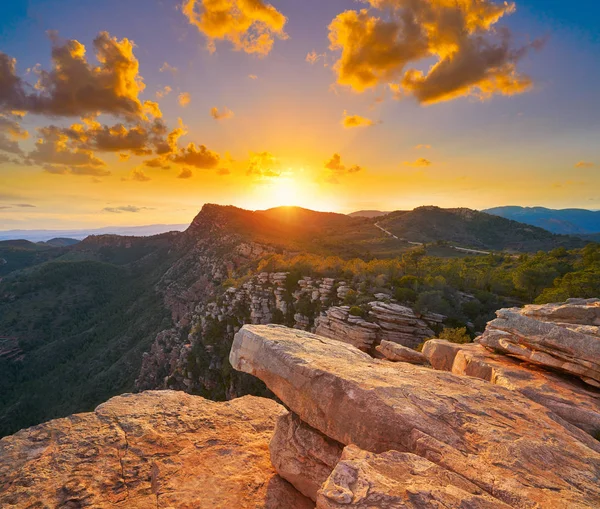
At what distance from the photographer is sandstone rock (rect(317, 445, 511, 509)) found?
16.3 ft

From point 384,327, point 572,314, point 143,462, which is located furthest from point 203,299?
point 572,314

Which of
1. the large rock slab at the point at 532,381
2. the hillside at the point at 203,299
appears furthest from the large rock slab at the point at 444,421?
the hillside at the point at 203,299

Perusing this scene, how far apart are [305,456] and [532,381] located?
10.7 meters

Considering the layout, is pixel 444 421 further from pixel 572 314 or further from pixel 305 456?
pixel 572 314

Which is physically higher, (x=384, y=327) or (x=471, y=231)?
(x=471, y=231)

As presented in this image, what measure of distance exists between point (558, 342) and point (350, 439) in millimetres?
11379

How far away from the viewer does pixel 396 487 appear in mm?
5309

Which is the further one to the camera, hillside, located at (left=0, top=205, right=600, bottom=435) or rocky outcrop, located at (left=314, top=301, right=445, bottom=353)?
hillside, located at (left=0, top=205, right=600, bottom=435)

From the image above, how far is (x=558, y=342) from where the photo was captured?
12.8 meters

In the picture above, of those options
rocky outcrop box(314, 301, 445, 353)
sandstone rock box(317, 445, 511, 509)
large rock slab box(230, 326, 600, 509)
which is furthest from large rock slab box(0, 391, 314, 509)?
rocky outcrop box(314, 301, 445, 353)

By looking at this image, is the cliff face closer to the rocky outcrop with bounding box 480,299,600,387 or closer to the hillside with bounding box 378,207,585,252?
the rocky outcrop with bounding box 480,299,600,387

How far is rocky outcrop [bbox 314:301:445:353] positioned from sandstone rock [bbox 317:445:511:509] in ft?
77.2

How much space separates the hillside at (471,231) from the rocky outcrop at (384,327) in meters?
101

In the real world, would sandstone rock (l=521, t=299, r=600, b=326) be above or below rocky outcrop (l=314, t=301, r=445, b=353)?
above
